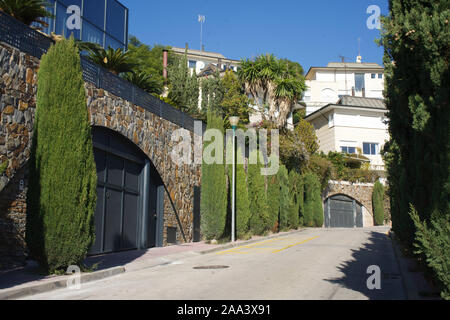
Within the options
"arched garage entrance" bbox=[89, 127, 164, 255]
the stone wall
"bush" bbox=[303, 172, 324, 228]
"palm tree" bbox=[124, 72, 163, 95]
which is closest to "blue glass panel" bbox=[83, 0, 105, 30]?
"palm tree" bbox=[124, 72, 163, 95]

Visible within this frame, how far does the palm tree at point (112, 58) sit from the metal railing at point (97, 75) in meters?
2.46

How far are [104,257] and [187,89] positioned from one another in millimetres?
24032

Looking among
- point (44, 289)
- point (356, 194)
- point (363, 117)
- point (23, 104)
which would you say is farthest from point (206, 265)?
point (363, 117)

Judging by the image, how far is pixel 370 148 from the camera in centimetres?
4759

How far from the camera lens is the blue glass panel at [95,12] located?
2297 centimetres

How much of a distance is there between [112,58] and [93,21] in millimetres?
6647

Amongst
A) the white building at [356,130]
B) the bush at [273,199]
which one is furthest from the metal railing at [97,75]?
the white building at [356,130]

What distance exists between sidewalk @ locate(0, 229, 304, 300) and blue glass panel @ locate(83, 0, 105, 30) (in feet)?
45.7

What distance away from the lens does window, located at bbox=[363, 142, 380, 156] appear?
4738 centimetres

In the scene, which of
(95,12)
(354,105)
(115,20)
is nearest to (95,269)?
(95,12)

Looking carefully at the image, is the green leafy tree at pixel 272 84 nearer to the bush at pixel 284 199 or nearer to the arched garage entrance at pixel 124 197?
the bush at pixel 284 199

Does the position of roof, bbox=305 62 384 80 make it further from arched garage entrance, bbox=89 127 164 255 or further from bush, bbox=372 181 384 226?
arched garage entrance, bbox=89 127 164 255

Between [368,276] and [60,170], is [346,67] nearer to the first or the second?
[368,276]
